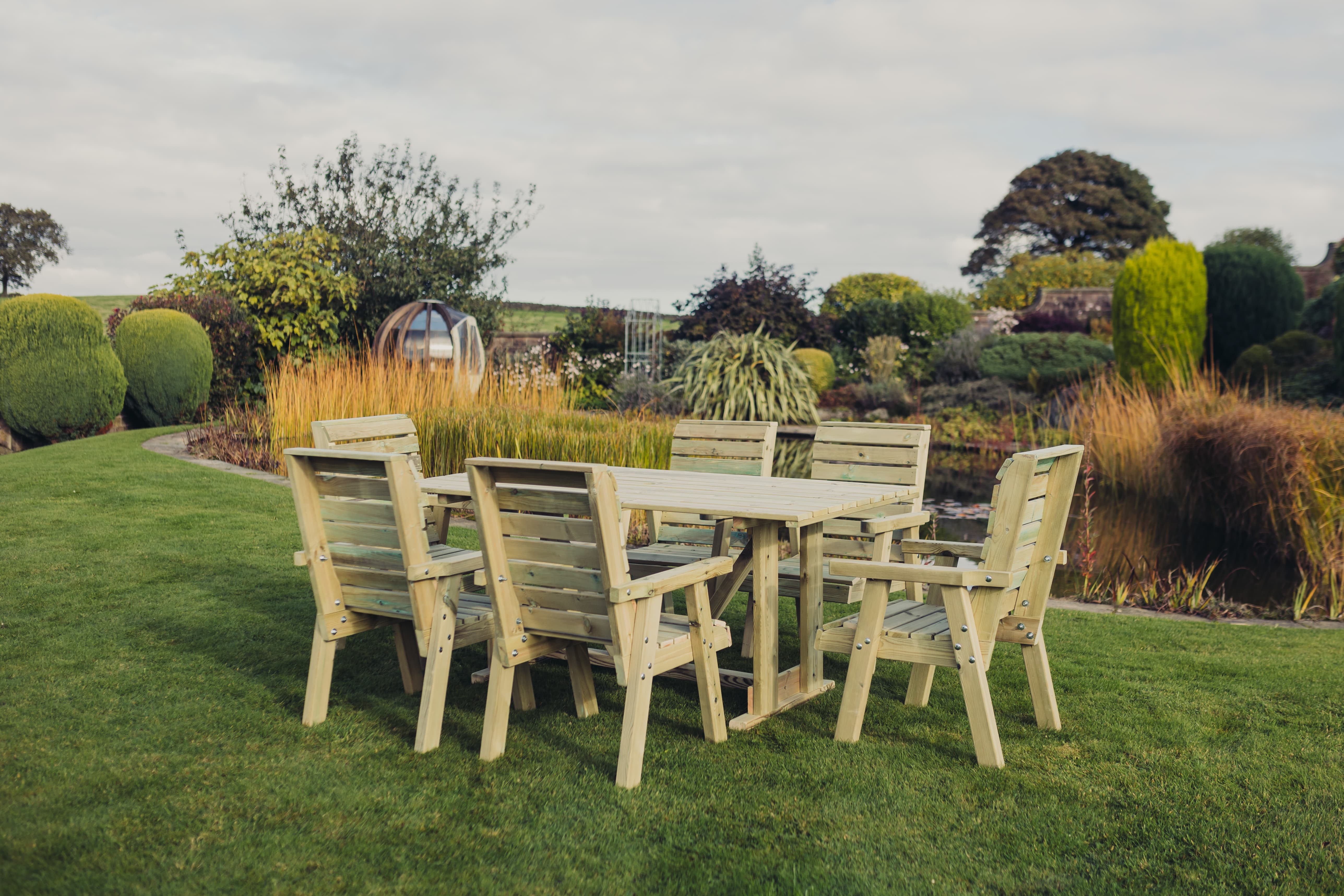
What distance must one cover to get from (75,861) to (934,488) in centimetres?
963

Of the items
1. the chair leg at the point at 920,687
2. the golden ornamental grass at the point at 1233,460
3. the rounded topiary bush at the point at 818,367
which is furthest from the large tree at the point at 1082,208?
the chair leg at the point at 920,687

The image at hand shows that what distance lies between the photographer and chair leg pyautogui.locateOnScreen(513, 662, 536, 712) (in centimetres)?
350

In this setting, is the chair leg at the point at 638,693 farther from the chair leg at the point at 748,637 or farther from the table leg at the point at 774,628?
the chair leg at the point at 748,637

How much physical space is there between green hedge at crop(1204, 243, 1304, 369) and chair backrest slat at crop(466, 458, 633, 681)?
16.5 meters

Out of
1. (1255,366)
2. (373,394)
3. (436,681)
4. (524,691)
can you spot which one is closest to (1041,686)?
(524,691)

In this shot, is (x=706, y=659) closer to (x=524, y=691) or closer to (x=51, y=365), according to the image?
(x=524, y=691)

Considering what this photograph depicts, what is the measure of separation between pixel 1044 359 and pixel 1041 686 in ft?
49.7

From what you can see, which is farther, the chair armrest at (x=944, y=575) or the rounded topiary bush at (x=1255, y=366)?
the rounded topiary bush at (x=1255, y=366)

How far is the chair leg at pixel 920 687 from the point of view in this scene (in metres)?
3.68

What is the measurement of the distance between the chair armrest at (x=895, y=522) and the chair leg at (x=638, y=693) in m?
1.29

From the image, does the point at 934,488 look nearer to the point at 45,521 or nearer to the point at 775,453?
the point at 775,453

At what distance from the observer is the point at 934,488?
10938 millimetres

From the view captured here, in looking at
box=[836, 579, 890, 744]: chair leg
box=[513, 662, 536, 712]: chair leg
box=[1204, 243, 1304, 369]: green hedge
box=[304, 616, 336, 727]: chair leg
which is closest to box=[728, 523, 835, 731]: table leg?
box=[836, 579, 890, 744]: chair leg

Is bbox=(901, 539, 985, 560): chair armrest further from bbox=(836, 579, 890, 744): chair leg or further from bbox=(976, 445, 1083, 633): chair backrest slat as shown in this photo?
bbox=(836, 579, 890, 744): chair leg
